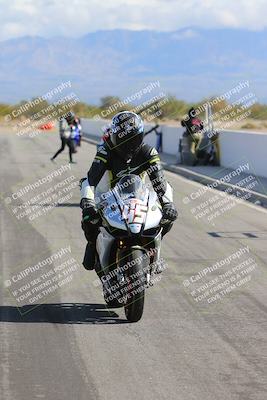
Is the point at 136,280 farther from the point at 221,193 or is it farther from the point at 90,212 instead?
the point at 221,193

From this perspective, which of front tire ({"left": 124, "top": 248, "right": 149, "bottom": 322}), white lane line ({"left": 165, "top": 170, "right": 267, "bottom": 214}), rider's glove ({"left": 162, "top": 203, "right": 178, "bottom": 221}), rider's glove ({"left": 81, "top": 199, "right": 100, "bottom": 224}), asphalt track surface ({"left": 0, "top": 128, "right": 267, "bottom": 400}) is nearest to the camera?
asphalt track surface ({"left": 0, "top": 128, "right": 267, "bottom": 400})

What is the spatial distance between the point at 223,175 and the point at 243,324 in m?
16.3

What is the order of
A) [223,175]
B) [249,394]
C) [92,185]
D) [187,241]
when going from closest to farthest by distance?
[249,394] < [92,185] < [187,241] < [223,175]

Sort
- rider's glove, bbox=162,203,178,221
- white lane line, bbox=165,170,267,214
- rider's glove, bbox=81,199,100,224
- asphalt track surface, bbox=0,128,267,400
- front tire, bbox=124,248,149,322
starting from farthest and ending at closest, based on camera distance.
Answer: white lane line, bbox=165,170,267,214
rider's glove, bbox=162,203,178,221
rider's glove, bbox=81,199,100,224
front tire, bbox=124,248,149,322
asphalt track surface, bbox=0,128,267,400

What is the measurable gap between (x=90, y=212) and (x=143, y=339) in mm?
1246

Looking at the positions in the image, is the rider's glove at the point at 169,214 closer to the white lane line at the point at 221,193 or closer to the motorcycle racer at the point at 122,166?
the motorcycle racer at the point at 122,166

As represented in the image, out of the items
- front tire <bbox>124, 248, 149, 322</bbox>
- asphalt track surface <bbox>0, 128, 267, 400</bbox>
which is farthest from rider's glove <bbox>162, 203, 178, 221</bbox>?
asphalt track surface <bbox>0, 128, 267, 400</bbox>

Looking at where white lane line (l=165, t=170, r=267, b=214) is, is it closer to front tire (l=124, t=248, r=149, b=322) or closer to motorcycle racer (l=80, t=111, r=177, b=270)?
motorcycle racer (l=80, t=111, r=177, b=270)

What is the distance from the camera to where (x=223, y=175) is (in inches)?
934

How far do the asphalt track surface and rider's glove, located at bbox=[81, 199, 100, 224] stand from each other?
935 mm

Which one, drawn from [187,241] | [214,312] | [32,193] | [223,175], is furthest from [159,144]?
[214,312]

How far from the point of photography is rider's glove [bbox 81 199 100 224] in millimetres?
7539

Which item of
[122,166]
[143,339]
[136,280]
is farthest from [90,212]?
[143,339]

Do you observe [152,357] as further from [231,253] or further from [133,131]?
[231,253]
